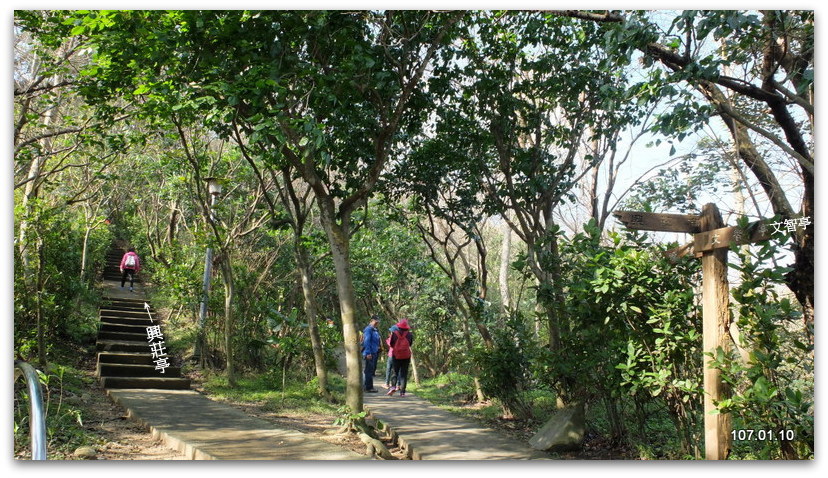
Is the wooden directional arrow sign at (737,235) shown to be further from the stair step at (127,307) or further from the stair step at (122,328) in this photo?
the stair step at (127,307)

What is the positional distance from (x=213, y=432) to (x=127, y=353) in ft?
12.2

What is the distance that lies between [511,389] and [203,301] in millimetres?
4900

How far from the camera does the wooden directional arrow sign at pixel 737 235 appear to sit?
3889mm

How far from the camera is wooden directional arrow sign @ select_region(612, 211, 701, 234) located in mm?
4242

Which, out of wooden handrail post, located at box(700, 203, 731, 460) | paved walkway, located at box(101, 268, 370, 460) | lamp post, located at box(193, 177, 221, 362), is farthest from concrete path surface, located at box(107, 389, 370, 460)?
wooden handrail post, located at box(700, 203, 731, 460)

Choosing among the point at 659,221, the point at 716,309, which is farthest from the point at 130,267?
the point at 716,309

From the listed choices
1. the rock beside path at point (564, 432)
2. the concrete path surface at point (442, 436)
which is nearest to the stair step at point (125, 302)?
the concrete path surface at point (442, 436)

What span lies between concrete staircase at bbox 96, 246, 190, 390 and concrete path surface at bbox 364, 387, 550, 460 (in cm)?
268

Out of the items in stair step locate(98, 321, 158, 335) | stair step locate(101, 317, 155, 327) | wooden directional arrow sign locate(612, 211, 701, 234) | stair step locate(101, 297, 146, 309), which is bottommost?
stair step locate(98, 321, 158, 335)

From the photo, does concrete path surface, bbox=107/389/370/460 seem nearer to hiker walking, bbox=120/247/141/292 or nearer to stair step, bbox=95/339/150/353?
stair step, bbox=95/339/150/353

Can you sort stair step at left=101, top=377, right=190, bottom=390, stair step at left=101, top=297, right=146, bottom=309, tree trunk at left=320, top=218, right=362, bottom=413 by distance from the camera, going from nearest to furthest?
tree trunk at left=320, top=218, right=362, bottom=413, stair step at left=101, top=377, right=190, bottom=390, stair step at left=101, top=297, right=146, bottom=309

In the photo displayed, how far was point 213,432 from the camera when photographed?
5.38 metres

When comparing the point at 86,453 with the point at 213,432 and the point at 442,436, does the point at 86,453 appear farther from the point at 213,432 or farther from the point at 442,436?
the point at 442,436

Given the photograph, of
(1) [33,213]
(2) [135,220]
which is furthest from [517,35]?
(2) [135,220]
